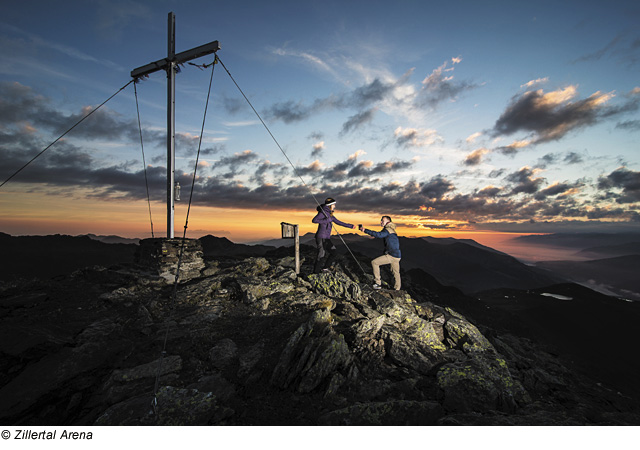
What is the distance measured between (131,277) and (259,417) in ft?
29.3

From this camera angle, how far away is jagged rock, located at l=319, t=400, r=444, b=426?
479 centimetres

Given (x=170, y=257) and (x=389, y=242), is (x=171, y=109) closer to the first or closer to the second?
(x=170, y=257)

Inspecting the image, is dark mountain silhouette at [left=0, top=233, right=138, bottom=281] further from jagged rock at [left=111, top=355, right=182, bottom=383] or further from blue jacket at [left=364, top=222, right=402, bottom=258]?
blue jacket at [left=364, top=222, right=402, bottom=258]

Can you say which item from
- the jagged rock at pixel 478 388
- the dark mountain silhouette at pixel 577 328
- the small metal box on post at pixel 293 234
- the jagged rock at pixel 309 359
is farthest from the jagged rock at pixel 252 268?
the dark mountain silhouette at pixel 577 328

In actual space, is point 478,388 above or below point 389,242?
below

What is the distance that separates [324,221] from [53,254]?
5829cm

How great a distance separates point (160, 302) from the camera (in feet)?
30.7

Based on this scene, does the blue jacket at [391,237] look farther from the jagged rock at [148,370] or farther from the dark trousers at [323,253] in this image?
the jagged rock at [148,370]

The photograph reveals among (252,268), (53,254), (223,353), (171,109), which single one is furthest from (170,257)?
(53,254)

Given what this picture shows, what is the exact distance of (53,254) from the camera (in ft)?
150

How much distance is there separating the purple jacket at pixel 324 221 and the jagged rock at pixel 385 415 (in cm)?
746

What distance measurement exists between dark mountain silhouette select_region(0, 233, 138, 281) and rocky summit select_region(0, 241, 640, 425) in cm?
3021

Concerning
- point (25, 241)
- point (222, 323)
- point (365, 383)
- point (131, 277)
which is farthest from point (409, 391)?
point (25, 241)

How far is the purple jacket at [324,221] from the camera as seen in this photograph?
456 inches
